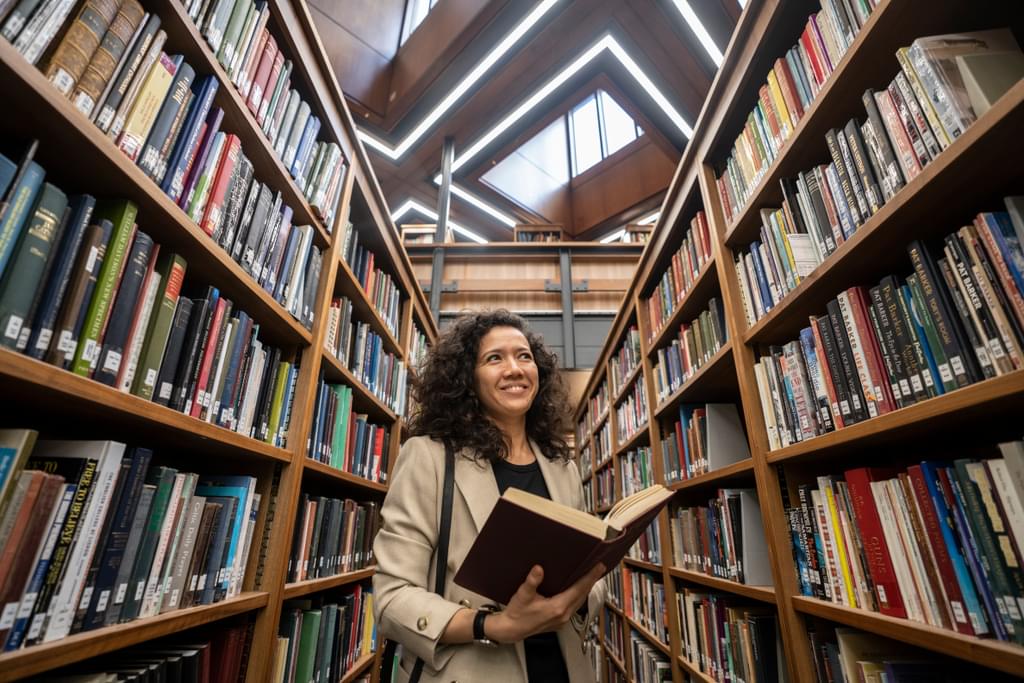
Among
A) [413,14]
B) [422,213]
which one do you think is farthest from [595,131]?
[413,14]

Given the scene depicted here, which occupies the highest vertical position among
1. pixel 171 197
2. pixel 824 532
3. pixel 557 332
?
pixel 557 332

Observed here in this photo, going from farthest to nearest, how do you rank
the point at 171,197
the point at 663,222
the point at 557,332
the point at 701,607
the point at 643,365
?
the point at 557,332 → the point at 643,365 → the point at 663,222 → the point at 701,607 → the point at 171,197

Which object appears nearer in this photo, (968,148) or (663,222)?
(968,148)

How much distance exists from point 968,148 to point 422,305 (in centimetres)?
275

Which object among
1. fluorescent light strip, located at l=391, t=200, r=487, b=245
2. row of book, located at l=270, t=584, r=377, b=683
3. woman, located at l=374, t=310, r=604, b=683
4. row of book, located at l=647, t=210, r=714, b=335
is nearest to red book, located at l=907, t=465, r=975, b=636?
woman, located at l=374, t=310, r=604, b=683

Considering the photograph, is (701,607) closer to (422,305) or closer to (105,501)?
(105,501)

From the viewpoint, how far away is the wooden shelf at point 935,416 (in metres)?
0.66

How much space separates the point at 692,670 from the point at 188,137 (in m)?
2.25

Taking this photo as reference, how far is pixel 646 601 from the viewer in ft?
7.78

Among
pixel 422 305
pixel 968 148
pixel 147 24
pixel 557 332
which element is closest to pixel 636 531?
pixel 968 148

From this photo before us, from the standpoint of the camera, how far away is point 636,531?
0.91m

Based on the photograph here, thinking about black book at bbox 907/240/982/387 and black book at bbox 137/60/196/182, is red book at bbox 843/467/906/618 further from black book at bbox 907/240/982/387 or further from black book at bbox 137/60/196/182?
black book at bbox 137/60/196/182

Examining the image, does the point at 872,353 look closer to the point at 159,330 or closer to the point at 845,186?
the point at 845,186

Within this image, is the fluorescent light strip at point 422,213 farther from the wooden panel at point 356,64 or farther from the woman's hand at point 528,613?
the woman's hand at point 528,613
